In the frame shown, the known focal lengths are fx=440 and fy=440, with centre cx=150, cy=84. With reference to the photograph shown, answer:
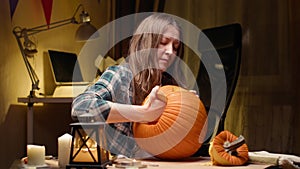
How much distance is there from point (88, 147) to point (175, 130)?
0.23 meters

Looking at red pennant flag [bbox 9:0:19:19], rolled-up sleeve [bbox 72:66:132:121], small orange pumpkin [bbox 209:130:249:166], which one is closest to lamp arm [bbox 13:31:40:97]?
red pennant flag [bbox 9:0:19:19]

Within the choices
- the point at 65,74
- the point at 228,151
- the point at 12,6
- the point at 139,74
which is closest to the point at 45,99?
the point at 65,74

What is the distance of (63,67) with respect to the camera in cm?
249

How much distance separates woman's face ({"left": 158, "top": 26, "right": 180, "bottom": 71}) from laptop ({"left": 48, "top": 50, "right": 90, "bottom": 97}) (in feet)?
3.80

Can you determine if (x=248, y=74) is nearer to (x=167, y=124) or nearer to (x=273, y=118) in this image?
(x=273, y=118)

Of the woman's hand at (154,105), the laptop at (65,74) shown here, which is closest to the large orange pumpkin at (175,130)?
the woman's hand at (154,105)

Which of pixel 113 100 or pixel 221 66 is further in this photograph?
pixel 221 66

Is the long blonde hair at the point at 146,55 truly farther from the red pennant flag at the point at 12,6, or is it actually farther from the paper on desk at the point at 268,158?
the red pennant flag at the point at 12,6

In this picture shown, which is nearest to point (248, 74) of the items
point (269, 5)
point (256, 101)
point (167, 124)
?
point (256, 101)

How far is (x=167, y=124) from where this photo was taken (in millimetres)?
1073

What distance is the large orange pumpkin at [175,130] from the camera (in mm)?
1076

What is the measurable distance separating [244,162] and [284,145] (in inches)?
60.2

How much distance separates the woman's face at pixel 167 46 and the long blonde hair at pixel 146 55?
11 millimetres

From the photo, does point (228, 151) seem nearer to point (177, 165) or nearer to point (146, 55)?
point (177, 165)
